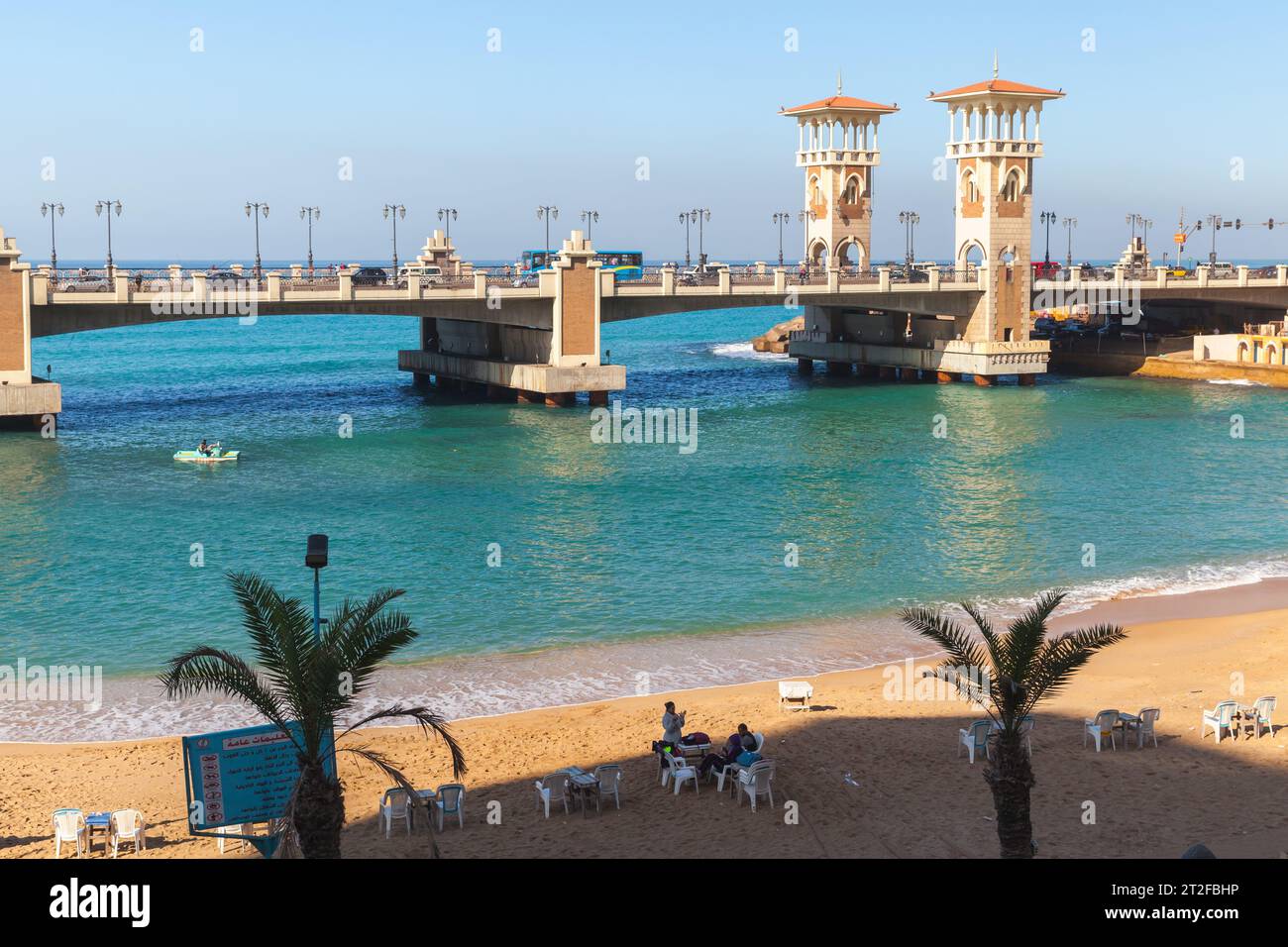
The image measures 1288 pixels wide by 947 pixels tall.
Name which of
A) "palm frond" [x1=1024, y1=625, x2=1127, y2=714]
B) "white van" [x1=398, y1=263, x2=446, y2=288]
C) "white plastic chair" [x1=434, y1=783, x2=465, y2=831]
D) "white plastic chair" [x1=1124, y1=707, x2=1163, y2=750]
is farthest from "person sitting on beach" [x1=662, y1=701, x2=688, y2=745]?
"white van" [x1=398, y1=263, x2=446, y2=288]

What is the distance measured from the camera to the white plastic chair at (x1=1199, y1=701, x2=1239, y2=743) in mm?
22766

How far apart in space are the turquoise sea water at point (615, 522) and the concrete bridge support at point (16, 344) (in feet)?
7.05

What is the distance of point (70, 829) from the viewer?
18.7 meters

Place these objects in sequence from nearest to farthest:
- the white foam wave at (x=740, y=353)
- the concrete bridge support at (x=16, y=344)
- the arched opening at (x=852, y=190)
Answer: the concrete bridge support at (x=16, y=344) → the arched opening at (x=852, y=190) → the white foam wave at (x=740, y=353)

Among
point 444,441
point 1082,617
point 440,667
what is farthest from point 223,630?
point 444,441

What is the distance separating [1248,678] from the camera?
27.1 meters

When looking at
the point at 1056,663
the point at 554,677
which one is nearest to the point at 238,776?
the point at 1056,663

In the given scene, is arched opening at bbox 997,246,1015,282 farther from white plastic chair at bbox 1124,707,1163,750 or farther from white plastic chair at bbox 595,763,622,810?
white plastic chair at bbox 595,763,622,810

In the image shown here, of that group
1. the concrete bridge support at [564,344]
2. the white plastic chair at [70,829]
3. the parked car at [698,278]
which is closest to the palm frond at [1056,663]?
the white plastic chair at [70,829]

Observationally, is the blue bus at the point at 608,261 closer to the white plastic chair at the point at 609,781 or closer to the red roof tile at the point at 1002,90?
the red roof tile at the point at 1002,90

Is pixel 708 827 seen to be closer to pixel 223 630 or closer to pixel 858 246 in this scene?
pixel 223 630

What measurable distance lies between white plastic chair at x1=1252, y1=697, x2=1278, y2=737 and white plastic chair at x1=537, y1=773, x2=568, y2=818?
10.9m

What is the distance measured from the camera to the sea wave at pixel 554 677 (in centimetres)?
2555

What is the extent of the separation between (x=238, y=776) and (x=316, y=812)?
2.83 m
